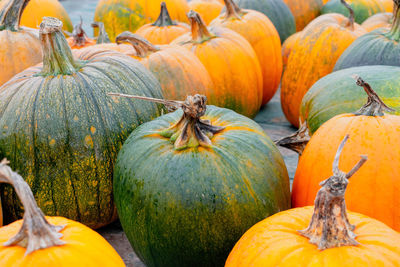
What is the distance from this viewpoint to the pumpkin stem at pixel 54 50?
2240 millimetres

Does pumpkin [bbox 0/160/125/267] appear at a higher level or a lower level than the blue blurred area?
higher

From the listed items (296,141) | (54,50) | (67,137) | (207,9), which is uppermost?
(54,50)

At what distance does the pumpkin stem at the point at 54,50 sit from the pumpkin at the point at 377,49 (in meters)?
1.72

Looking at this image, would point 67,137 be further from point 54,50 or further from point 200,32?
point 200,32

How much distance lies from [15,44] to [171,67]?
100cm

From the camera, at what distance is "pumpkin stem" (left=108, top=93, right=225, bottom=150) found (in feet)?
5.91

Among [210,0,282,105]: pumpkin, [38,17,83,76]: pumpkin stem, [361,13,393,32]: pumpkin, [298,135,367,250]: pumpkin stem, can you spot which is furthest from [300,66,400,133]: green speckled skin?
[361,13,393,32]: pumpkin

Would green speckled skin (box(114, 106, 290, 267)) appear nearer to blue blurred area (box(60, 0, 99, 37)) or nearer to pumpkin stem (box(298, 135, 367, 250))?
pumpkin stem (box(298, 135, 367, 250))

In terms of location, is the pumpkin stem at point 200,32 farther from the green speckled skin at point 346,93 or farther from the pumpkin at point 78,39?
the green speckled skin at point 346,93

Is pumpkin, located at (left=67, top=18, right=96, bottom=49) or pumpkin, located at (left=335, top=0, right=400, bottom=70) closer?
pumpkin, located at (left=335, top=0, right=400, bottom=70)

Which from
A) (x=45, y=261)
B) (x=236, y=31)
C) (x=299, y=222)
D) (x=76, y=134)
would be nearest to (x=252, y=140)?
(x=299, y=222)

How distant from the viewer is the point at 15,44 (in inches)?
118

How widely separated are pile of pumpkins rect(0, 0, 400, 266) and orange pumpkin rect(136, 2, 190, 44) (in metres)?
0.94

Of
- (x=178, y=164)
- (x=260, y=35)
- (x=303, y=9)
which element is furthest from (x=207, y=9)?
(x=178, y=164)
